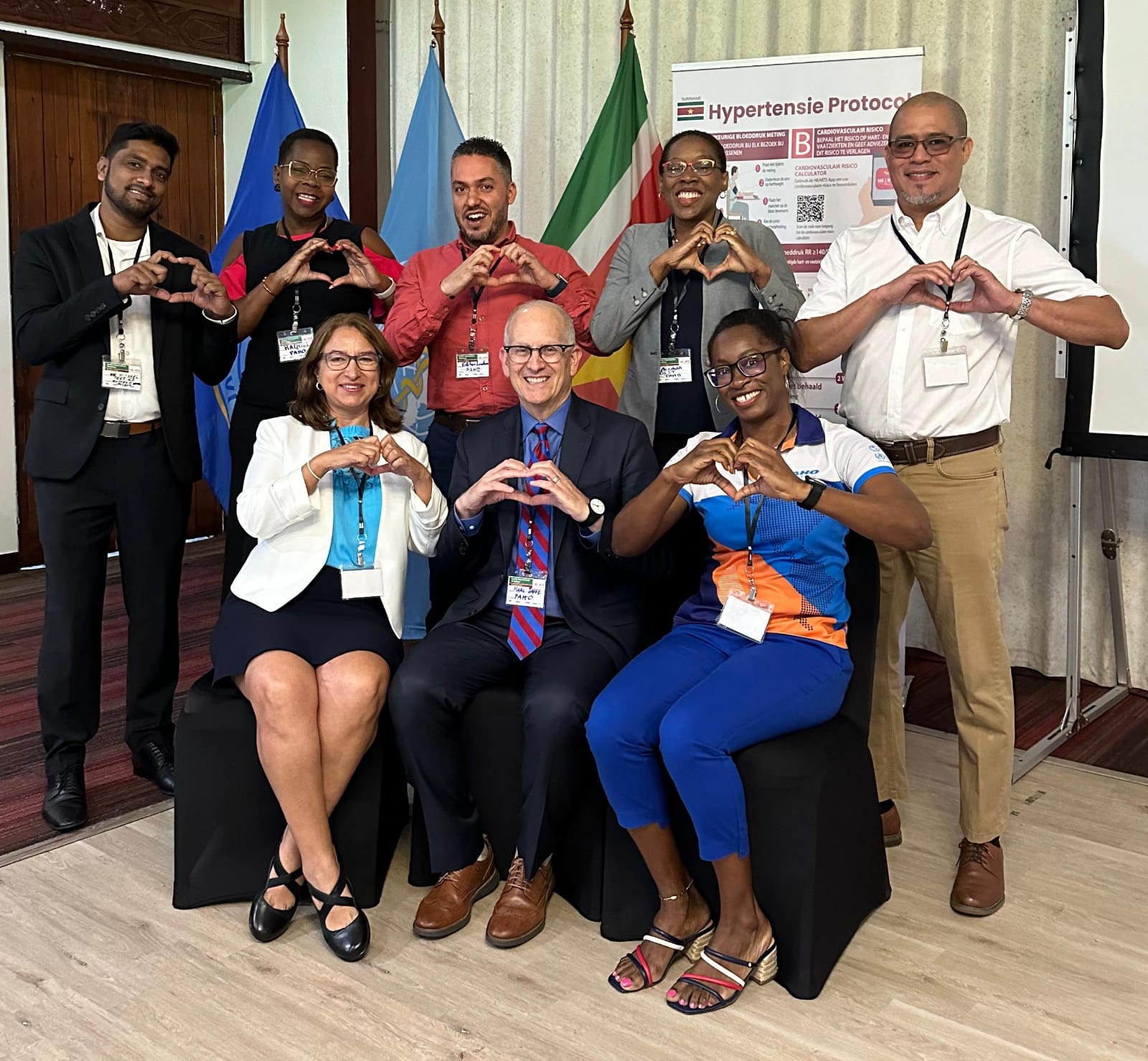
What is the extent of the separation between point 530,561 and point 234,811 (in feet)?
2.87

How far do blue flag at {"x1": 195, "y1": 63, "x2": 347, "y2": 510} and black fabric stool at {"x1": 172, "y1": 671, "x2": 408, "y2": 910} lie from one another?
240 centimetres

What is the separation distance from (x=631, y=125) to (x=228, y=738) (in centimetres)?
309

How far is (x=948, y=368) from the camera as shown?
2.79m

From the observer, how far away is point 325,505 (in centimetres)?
282

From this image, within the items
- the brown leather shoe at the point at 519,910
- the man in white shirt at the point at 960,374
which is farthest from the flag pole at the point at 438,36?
the brown leather shoe at the point at 519,910

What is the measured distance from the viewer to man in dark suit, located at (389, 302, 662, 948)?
2586mm

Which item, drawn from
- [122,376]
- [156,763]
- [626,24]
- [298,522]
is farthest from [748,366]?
[626,24]

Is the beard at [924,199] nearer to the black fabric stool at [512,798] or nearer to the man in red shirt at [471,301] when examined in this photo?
the man in red shirt at [471,301]

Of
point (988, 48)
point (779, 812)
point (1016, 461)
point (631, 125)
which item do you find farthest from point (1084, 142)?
point (779, 812)

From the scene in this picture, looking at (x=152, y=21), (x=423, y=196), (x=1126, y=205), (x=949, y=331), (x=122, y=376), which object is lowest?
(x=122, y=376)

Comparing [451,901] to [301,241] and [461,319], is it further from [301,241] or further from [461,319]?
[301,241]

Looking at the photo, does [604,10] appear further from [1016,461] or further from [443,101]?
[1016,461]

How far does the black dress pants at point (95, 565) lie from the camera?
3191 mm

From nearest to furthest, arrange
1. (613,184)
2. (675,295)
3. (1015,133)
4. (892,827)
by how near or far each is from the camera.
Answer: (892,827) → (675,295) → (1015,133) → (613,184)
